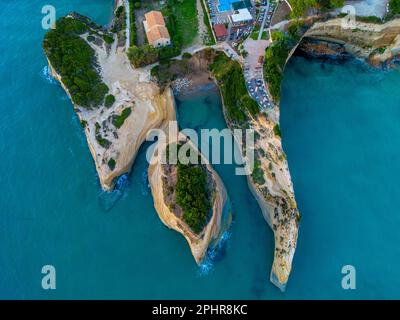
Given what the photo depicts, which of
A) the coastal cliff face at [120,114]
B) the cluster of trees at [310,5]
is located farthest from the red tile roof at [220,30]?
the coastal cliff face at [120,114]

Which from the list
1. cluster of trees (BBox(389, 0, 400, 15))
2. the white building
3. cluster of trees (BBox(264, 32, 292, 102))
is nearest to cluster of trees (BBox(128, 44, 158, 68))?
the white building

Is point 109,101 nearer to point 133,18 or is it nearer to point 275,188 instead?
point 133,18

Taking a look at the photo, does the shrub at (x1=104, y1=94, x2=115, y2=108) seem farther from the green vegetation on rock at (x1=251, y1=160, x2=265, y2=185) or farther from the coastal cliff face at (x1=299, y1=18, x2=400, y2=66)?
the coastal cliff face at (x1=299, y1=18, x2=400, y2=66)

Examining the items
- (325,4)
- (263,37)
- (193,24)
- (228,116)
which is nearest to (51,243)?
(228,116)

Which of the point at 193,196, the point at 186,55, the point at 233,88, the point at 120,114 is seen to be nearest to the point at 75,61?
the point at 120,114
